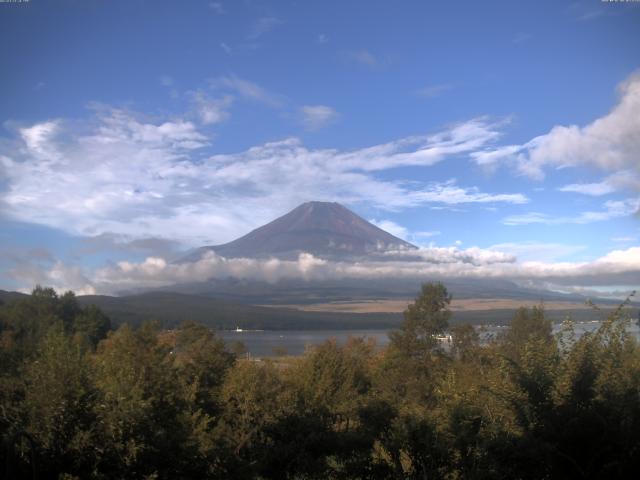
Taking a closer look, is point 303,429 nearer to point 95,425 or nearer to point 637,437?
point 95,425

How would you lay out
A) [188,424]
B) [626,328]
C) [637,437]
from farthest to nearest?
[188,424] < [626,328] < [637,437]

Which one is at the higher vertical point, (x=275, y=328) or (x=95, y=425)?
(x=95, y=425)

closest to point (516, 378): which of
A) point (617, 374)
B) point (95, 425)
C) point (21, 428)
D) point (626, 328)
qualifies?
point (617, 374)

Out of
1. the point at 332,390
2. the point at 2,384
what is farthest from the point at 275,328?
the point at 2,384

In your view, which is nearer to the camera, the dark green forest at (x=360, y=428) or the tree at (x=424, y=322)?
the dark green forest at (x=360, y=428)

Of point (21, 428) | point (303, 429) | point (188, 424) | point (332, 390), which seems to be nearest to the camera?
point (21, 428)

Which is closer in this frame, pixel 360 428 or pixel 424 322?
pixel 360 428

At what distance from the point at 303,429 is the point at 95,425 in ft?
26.9

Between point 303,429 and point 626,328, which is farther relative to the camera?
point 303,429

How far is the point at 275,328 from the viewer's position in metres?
194

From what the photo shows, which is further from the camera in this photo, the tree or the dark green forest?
the tree

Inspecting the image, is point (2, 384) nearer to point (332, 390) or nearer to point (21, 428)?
point (21, 428)

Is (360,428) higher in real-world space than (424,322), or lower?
lower

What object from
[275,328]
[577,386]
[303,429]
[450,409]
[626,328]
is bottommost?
[275,328]
